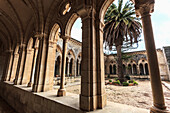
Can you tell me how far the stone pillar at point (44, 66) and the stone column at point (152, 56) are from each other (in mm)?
4127

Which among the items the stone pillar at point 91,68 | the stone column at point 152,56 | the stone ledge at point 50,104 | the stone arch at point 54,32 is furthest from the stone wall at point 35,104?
the stone arch at point 54,32

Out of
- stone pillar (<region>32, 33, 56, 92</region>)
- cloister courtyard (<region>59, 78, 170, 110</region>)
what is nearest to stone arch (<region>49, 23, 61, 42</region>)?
stone pillar (<region>32, 33, 56, 92</region>)

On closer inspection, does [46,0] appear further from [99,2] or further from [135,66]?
[135,66]

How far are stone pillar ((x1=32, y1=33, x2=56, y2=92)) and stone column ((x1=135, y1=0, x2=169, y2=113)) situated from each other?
4127mm

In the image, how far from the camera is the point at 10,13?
6.56 m

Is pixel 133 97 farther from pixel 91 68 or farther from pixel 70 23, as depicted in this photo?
pixel 70 23

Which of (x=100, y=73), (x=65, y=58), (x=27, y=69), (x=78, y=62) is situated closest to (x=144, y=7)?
(x=100, y=73)

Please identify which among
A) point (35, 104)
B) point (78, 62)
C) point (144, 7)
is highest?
point (144, 7)

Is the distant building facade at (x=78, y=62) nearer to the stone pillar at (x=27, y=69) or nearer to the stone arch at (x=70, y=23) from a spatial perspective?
the stone pillar at (x=27, y=69)

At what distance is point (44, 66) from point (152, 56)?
444 centimetres

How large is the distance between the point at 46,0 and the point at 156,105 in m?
6.18

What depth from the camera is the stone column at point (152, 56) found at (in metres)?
Result: 1.64

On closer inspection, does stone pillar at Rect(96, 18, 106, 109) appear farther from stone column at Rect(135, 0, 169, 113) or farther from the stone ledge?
stone column at Rect(135, 0, 169, 113)

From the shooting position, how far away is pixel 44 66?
4.26m
